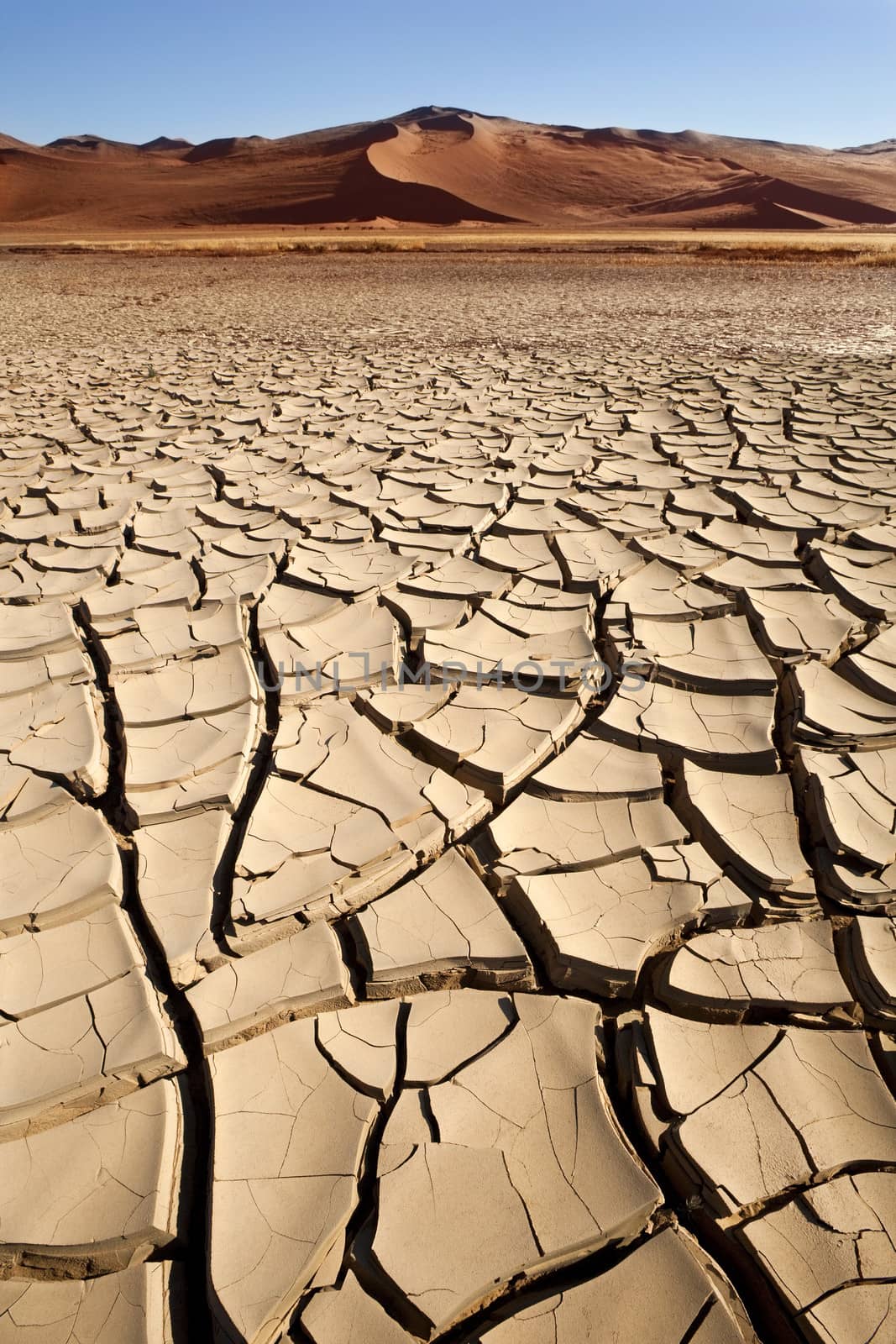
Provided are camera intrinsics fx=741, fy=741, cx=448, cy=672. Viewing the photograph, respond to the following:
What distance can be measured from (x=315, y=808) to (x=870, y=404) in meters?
4.26

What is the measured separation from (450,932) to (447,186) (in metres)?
38.8

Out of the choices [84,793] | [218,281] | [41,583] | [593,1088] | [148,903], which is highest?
[218,281]

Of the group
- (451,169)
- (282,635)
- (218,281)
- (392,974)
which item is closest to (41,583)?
(282,635)

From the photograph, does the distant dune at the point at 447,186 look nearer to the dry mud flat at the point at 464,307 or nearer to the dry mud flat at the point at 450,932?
the dry mud flat at the point at 464,307

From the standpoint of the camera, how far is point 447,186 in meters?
33.1

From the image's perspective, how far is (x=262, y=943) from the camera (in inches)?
46.8

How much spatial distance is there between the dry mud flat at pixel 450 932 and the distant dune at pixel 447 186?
29426 mm

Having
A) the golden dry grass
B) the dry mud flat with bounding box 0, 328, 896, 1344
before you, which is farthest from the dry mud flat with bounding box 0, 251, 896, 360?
the dry mud flat with bounding box 0, 328, 896, 1344

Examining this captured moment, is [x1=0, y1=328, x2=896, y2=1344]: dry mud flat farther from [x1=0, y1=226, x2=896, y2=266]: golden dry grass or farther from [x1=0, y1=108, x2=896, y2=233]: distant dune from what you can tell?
[x1=0, y1=108, x2=896, y2=233]: distant dune

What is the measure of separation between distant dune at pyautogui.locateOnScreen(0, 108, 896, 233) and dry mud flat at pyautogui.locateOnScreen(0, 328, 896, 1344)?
96.5 ft

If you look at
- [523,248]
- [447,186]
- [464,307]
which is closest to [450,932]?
[464,307]

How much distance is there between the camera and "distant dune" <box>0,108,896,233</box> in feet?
93.9

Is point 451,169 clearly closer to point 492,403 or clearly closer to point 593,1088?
point 492,403

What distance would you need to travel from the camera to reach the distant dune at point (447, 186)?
28.6 m
